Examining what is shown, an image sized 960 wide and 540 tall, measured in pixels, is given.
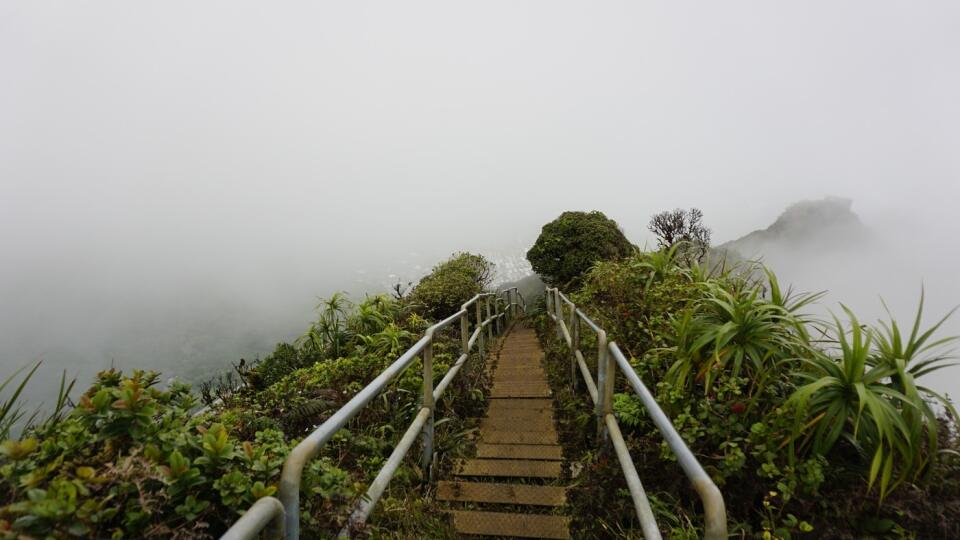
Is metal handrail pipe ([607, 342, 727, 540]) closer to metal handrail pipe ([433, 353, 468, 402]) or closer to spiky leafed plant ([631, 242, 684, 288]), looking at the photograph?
metal handrail pipe ([433, 353, 468, 402])

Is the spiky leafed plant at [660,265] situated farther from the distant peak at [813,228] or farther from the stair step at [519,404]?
the distant peak at [813,228]

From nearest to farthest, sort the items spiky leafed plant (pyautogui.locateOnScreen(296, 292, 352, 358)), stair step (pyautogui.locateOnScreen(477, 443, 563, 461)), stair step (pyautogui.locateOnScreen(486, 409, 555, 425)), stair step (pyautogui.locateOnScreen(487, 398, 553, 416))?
stair step (pyautogui.locateOnScreen(477, 443, 563, 461)) → stair step (pyautogui.locateOnScreen(486, 409, 555, 425)) → stair step (pyautogui.locateOnScreen(487, 398, 553, 416)) → spiky leafed plant (pyautogui.locateOnScreen(296, 292, 352, 358))

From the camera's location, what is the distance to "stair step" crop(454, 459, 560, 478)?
310cm

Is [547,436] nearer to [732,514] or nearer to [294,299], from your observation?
[732,514]

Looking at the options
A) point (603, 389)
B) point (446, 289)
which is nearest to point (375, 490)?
point (603, 389)

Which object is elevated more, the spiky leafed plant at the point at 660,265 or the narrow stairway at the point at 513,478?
the spiky leafed plant at the point at 660,265

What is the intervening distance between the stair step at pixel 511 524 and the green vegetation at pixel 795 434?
0.13 m

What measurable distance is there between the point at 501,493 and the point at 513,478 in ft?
0.89

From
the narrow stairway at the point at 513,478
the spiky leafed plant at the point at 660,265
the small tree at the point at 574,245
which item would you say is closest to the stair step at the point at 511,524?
the narrow stairway at the point at 513,478

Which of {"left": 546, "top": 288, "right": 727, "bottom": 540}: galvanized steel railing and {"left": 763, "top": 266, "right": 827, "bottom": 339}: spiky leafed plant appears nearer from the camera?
{"left": 546, "top": 288, "right": 727, "bottom": 540}: galvanized steel railing

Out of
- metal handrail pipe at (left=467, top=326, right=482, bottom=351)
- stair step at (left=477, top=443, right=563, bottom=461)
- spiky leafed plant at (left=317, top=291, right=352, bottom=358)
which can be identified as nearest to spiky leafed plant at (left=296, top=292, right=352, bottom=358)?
spiky leafed plant at (left=317, top=291, right=352, bottom=358)

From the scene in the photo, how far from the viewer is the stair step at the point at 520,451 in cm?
330

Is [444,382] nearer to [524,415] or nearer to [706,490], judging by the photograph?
[524,415]

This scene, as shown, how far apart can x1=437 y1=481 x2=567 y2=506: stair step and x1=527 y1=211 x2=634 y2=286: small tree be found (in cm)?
984
